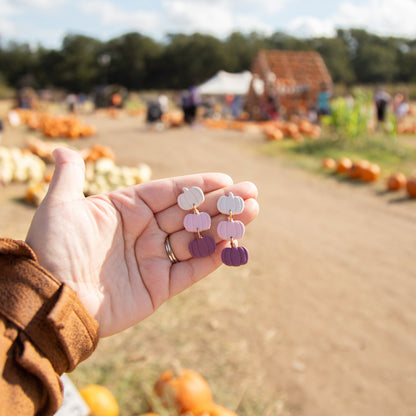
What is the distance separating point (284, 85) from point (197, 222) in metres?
18.2

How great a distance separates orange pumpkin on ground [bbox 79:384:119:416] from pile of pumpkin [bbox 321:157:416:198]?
6.41 m

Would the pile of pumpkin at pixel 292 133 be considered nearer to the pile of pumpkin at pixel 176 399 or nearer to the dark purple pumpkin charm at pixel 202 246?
the pile of pumpkin at pixel 176 399

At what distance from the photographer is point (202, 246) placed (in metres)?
1.58

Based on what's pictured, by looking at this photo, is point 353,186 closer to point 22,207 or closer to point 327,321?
point 327,321

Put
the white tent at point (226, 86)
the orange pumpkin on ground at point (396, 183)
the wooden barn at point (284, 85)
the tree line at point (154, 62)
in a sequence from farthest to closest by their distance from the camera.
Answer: the tree line at point (154, 62)
the white tent at point (226, 86)
the wooden barn at point (284, 85)
the orange pumpkin on ground at point (396, 183)

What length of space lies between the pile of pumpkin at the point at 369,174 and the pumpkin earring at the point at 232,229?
6.45 m

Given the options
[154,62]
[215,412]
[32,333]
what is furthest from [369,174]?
[154,62]

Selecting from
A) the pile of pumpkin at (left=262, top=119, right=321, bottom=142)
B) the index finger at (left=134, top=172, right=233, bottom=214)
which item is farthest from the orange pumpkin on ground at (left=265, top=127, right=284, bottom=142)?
the index finger at (left=134, top=172, right=233, bottom=214)

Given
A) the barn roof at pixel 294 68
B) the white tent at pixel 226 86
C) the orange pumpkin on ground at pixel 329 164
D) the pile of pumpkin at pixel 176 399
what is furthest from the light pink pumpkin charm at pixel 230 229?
the white tent at pixel 226 86

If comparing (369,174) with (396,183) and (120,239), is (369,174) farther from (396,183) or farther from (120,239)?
(120,239)

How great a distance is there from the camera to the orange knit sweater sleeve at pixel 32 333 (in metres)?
1.18

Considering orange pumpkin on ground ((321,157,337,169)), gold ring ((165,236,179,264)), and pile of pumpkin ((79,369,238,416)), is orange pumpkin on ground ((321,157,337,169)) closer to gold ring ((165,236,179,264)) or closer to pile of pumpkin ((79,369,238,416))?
pile of pumpkin ((79,369,238,416))

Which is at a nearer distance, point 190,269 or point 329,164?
point 190,269

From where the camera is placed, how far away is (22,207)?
19.7 ft
